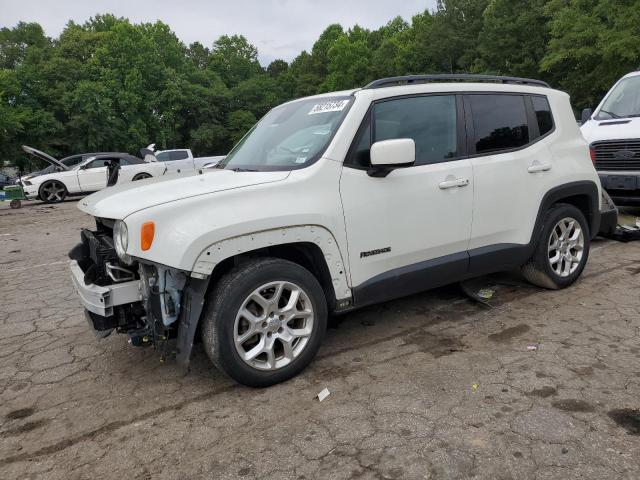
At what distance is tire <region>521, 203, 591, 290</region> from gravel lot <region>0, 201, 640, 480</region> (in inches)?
11.0

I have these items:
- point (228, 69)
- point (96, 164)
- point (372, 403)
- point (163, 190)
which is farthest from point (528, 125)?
point (228, 69)

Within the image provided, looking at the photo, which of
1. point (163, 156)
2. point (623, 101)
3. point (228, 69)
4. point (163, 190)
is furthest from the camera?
point (228, 69)

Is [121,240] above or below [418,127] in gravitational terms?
below

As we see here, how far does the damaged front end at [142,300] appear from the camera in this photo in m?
2.87

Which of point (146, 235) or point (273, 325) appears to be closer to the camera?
point (146, 235)

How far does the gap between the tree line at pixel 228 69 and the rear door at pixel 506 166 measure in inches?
710

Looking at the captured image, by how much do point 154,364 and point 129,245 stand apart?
1137 millimetres

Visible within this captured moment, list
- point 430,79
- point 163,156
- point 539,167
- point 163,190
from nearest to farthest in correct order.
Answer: point 163,190, point 430,79, point 539,167, point 163,156

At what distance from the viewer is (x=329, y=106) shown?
3.69m

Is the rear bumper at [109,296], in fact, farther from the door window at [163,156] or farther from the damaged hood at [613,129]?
the door window at [163,156]

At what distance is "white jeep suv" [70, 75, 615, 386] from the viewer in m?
2.89

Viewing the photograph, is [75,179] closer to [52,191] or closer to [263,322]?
[52,191]

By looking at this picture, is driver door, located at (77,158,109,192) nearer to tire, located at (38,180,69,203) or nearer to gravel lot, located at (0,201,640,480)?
tire, located at (38,180,69,203)

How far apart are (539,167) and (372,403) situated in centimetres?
263
